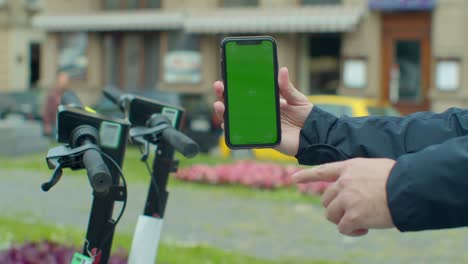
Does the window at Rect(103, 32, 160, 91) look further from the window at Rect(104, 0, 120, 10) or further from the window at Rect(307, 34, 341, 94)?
the window at Rect(307, 34, 341, 94)

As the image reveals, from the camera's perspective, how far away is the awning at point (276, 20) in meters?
25.8

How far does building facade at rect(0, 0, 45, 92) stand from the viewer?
38.8 metres

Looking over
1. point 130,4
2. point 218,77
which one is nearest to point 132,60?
point 130,4

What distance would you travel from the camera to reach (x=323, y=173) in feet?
6.63

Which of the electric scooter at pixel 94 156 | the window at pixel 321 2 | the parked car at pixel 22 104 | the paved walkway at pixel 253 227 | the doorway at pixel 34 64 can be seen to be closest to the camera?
the electric scooter at pixel 94 156

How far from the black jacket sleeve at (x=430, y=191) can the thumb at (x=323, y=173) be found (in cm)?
13

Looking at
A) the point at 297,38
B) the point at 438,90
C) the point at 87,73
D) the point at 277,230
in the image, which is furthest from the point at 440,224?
the point at 87,73

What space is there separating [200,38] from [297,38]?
3.45 metres

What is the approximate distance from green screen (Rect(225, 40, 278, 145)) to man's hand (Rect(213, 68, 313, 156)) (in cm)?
38

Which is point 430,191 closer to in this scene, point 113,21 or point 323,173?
point 323,173

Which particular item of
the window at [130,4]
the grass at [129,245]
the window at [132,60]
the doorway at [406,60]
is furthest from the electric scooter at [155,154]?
the window at [130,4]

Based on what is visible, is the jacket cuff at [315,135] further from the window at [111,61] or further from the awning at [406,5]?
the window at [111,61]

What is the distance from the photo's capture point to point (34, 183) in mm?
13078

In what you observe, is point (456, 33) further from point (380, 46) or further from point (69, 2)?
point (69, 2)
